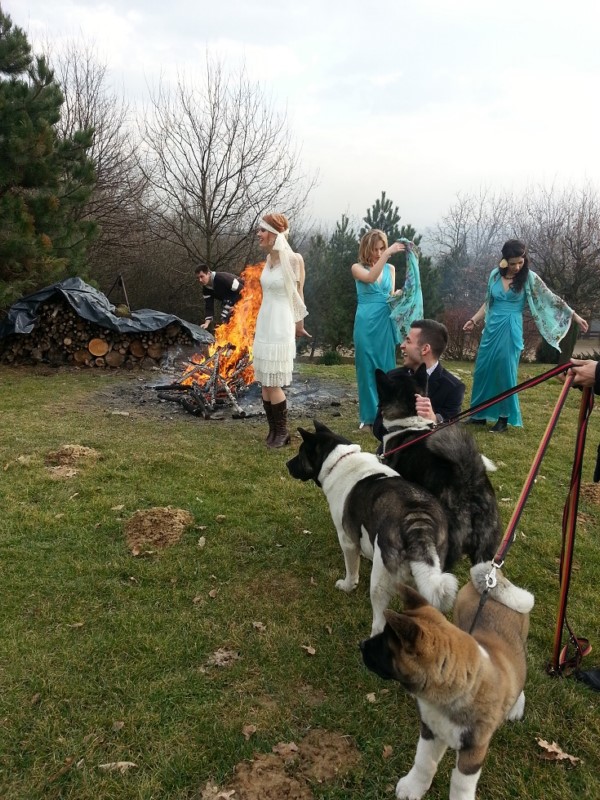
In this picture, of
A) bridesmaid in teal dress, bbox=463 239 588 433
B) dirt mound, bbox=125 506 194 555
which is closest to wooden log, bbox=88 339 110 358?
dirt mound, bbox=125 506 194 555

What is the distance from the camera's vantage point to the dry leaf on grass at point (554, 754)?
2.12 metres

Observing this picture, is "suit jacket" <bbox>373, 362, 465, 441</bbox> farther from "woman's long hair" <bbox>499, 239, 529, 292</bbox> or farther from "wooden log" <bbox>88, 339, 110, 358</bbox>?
"wooden log" <bbox>88, 339, 110, 358</bbox>

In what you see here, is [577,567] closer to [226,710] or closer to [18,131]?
[226,710]

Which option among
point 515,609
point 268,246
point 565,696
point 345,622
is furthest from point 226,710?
point 268,246

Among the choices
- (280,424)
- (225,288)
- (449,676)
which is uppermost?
(225,288)

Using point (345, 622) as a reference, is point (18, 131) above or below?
above

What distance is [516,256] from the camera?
6316mm

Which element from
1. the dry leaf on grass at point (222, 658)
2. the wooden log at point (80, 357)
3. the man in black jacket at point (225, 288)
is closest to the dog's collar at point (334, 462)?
the dry leaf on grass at point (222, 658)

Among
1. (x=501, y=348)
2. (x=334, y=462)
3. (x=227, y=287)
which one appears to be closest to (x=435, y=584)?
(x=334, y=462)

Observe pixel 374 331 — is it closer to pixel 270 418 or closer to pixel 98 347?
pixel 270 418

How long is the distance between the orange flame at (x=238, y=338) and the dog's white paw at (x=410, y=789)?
652 cm

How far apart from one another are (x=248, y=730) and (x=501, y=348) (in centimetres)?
592

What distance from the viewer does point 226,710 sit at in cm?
235

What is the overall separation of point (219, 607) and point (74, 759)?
1.11 m
